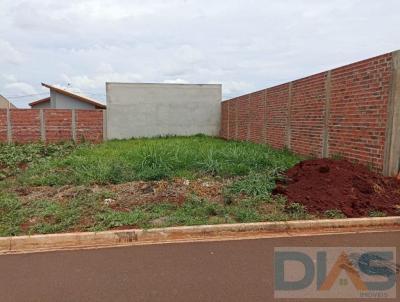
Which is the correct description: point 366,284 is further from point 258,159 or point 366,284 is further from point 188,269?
point 258,159

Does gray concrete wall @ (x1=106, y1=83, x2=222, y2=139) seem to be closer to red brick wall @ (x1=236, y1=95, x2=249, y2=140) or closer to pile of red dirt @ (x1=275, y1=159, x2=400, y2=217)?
red brick wall @ (x1=236, y1=95, x2=249, y2=140)

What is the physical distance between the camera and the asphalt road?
10.2 ft

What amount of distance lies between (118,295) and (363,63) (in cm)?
699

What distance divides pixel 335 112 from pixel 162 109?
13.4 meters

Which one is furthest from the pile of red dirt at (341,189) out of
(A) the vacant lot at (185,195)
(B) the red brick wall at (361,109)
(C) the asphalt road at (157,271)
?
(C) the asphalt road at (157,271)

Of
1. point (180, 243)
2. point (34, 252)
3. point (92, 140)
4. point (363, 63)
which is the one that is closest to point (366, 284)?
point (180, 243)

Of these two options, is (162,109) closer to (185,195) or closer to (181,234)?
(185,195)

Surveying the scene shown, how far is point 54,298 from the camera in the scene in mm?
3072

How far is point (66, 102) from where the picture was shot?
2661cm

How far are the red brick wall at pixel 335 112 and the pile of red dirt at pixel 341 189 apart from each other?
2.39 ft

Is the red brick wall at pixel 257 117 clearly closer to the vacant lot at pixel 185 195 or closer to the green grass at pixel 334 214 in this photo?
the vacant lot at pixel 185 195

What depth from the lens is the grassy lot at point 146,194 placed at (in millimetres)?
5004

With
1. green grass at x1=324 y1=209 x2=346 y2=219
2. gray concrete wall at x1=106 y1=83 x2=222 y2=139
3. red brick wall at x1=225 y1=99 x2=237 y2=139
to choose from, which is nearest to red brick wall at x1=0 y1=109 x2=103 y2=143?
gray concrete wall at x1=106 y1=83 x2=222 y2=139

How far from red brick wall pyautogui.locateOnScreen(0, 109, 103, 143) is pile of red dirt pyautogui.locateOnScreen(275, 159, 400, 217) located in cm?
1349
